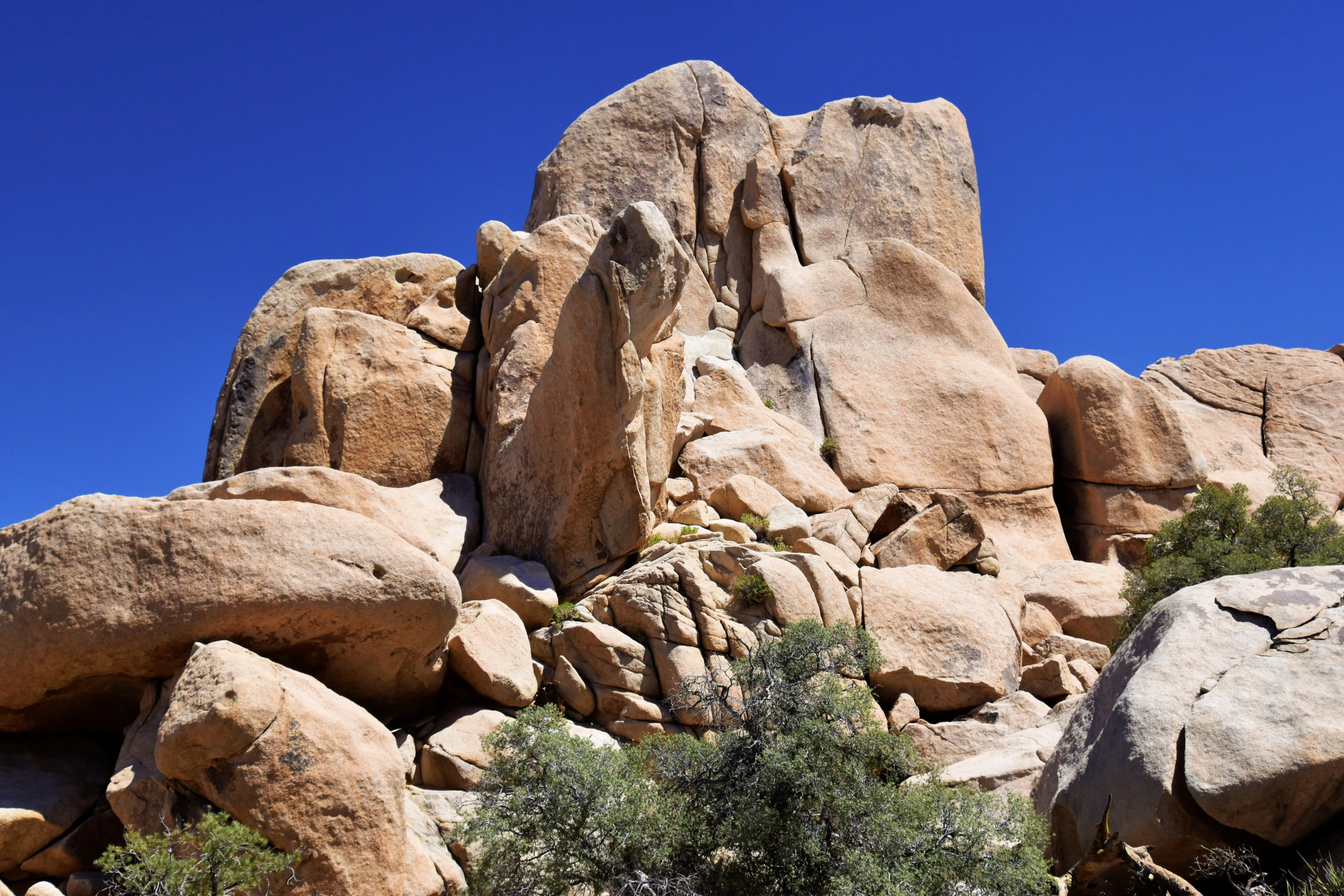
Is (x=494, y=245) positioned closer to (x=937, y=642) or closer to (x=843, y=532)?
(x=843, y=532)

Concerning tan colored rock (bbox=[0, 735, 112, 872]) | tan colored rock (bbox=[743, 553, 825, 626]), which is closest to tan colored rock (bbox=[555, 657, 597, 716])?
tan colored rock (bbox=[743, 553, 825, 626])

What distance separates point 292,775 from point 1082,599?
48.0 ft

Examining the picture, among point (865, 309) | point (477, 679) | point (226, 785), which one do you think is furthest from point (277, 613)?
point (865, 309)

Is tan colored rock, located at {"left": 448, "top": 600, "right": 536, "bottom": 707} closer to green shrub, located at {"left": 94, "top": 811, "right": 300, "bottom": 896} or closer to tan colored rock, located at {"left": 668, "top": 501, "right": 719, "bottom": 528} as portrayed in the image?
green shrub, located at {"left": 94, "top": 811, "right": 300, "bottom": 896}

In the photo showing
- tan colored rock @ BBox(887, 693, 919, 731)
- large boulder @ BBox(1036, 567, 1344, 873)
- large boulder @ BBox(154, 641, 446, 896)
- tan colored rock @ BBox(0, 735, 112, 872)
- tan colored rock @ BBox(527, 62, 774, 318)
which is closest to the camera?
large boulder @ BBox(1036, 567, 1344, 873)

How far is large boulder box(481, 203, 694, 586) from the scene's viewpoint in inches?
593

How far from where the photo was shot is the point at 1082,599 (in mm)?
19578

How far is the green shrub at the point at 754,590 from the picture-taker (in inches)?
590

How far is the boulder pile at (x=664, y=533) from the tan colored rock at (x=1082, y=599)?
0.29ft

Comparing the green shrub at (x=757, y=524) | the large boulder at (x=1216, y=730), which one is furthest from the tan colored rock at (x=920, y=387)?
the large boulder at (x=1216, y=730)

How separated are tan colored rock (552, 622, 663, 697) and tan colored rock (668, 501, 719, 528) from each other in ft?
12.3

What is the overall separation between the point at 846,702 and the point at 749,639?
4.12 m

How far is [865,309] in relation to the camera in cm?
2634

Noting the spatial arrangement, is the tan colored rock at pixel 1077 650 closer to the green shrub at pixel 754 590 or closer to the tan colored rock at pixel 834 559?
the tan colored rock at pixel 834 559
